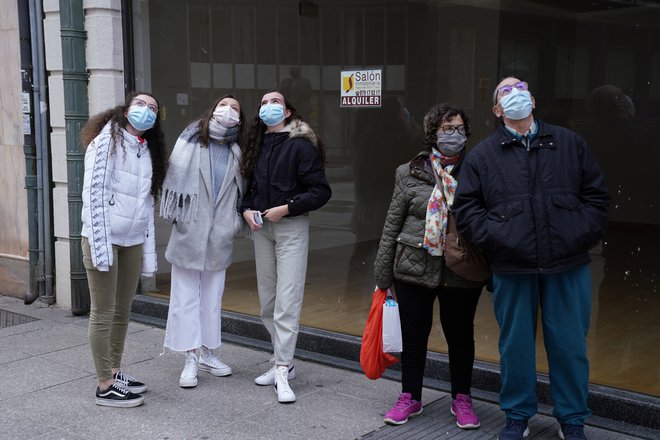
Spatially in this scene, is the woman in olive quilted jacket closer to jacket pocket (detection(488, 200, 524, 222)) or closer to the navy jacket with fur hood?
jacket pocket (detection(488, 200, 524, 222))

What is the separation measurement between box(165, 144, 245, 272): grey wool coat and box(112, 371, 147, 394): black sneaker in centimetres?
82

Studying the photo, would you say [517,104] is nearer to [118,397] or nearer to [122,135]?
[122,135]

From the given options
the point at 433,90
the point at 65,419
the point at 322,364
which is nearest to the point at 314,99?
the point at 433,90

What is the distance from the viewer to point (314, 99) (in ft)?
21.9

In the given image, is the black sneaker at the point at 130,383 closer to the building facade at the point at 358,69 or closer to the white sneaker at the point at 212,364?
the white sneaker at the point at 212,364

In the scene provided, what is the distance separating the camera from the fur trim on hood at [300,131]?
192 inches

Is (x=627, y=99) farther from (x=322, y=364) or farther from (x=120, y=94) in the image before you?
(x=120, y=94)

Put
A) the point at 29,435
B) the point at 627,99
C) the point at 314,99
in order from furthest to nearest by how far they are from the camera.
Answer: the point at 627,99
the point at 314,99
the point at 29,435

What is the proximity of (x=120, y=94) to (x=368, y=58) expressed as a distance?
7.86 ft

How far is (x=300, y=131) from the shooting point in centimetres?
489

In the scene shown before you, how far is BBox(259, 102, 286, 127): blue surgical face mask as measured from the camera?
4867 millimetres

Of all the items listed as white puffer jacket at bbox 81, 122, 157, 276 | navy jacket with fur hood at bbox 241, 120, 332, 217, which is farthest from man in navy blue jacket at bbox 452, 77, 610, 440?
white puffer jacket at bbox 81, 122, 157, 276

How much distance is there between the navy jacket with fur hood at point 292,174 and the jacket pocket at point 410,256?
28.8 inches

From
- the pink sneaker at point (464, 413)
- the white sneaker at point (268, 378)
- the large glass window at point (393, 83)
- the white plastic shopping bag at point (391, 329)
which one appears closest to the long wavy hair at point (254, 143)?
the white plastic shopping bag at point (391, 329)
